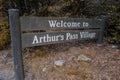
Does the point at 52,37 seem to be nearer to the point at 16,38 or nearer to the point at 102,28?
the point at 16,38

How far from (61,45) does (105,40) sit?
1285mm

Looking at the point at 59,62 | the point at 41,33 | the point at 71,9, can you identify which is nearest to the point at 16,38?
the point at 41,33

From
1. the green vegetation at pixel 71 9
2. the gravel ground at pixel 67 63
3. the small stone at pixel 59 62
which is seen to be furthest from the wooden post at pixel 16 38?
the green vegetation at pixel 71 9

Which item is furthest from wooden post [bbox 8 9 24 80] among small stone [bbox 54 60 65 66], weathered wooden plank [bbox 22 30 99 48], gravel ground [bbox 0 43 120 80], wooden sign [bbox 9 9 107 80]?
small stone [bbox 54 60 65 66]

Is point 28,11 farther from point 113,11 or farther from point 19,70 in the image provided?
point 113,11

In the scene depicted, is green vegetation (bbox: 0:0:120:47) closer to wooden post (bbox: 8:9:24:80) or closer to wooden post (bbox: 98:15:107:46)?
wooden post (bbox: 98:15:107:46)

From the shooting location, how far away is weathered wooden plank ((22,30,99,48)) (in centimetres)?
317

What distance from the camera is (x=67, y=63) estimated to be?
3865 millimetres

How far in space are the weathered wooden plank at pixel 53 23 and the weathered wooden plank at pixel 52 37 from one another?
0.39ft

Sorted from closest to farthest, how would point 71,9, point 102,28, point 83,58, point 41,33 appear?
1. point 41,33
2. point 83,58
3. point 102,28
4. point 71,9

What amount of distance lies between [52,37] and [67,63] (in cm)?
68

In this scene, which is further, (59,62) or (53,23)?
(59,62)

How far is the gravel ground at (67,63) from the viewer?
11.6 ft

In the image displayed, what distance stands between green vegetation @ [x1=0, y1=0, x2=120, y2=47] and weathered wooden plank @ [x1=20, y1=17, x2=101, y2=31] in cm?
64
